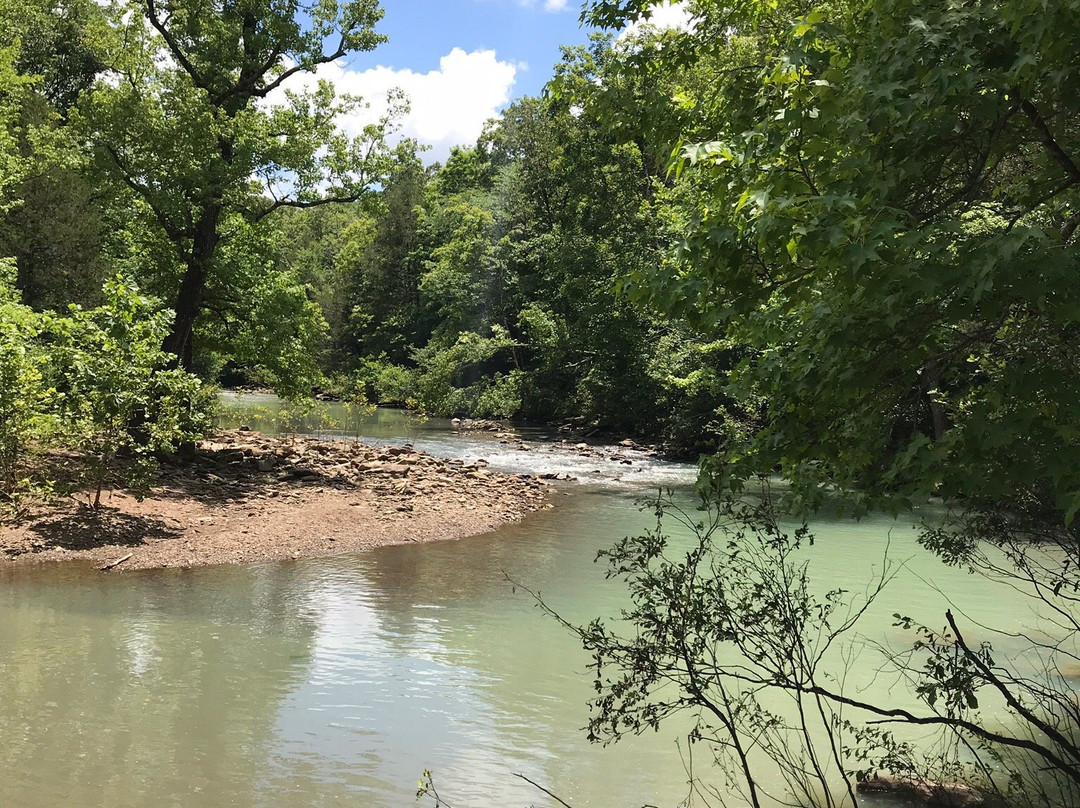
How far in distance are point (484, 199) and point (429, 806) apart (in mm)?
47410

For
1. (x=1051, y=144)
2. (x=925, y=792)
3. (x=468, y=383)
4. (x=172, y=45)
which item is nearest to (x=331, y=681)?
(x=925, y=792)

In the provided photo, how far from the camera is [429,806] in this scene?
5.55m

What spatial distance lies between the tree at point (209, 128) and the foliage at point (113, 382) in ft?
15.3

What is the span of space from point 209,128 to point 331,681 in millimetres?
12177

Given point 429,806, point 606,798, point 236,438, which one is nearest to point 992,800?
point 606,798

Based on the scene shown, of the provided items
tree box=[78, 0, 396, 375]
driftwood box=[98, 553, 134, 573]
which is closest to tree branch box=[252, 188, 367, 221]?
tree box=[78, 0, 396, 375]

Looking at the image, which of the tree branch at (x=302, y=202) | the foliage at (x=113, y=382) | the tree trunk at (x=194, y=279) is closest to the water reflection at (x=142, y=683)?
the foliage at (x=113, y=382)

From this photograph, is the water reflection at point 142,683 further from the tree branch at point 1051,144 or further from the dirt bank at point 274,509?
the tree branch at point 1051,144

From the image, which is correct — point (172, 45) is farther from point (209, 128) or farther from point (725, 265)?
point (725, 265)

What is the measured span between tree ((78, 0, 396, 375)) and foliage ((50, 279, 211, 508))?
467cm

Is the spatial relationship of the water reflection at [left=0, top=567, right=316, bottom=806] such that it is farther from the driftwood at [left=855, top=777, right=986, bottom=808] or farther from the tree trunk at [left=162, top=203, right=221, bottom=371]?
the tree trunk at [left=162, top=203, right=221, bottom=371]

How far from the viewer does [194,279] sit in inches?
678

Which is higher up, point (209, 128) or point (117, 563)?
point (209, 128)

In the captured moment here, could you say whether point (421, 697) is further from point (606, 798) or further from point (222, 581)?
point (222, 581)
